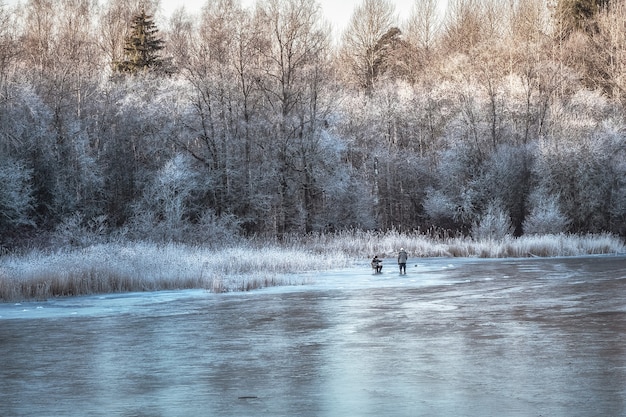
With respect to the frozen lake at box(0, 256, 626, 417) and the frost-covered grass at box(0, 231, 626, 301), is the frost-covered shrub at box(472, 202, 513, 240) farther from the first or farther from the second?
the frozen lake at box(0, 256, 626, 417)

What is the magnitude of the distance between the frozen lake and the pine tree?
125ft

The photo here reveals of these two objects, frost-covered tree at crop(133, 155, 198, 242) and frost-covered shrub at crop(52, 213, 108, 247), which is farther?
frost-covered tree at crop(133, 155, 198, 242)

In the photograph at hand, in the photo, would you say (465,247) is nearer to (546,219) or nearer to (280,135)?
(546,219)

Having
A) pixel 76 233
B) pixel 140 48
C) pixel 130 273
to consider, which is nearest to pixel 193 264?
pixel 130 273

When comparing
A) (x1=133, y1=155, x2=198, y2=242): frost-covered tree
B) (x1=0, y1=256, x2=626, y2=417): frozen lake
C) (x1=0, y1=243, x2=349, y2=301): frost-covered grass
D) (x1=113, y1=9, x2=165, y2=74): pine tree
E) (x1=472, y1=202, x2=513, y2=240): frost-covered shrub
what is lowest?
(x1=0, y1=256, x2=626, y2=417): frozen lake

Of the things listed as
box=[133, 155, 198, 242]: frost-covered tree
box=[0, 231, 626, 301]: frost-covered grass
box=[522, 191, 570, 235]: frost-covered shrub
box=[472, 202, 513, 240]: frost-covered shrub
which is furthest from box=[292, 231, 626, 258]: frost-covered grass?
box=[133, 155, 198, 242]: frost-covered tree

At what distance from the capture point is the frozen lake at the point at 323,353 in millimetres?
8992

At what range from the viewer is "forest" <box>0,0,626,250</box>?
146ft

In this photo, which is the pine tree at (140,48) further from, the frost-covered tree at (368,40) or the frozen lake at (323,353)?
the frozen lake at (323,353)

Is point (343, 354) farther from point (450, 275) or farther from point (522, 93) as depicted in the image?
point (522, 93)

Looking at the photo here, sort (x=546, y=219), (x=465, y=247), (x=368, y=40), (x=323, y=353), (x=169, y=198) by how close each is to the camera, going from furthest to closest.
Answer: (x=368, y=40) → (x=169, y=198) → (x=546, y=219) → (x=465, y=247) → (x=323, y=353)

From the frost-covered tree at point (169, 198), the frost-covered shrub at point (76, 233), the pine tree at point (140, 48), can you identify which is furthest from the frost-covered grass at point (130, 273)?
the pine tree at point (140, 48)

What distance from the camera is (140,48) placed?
190 ft

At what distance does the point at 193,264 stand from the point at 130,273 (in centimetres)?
308
